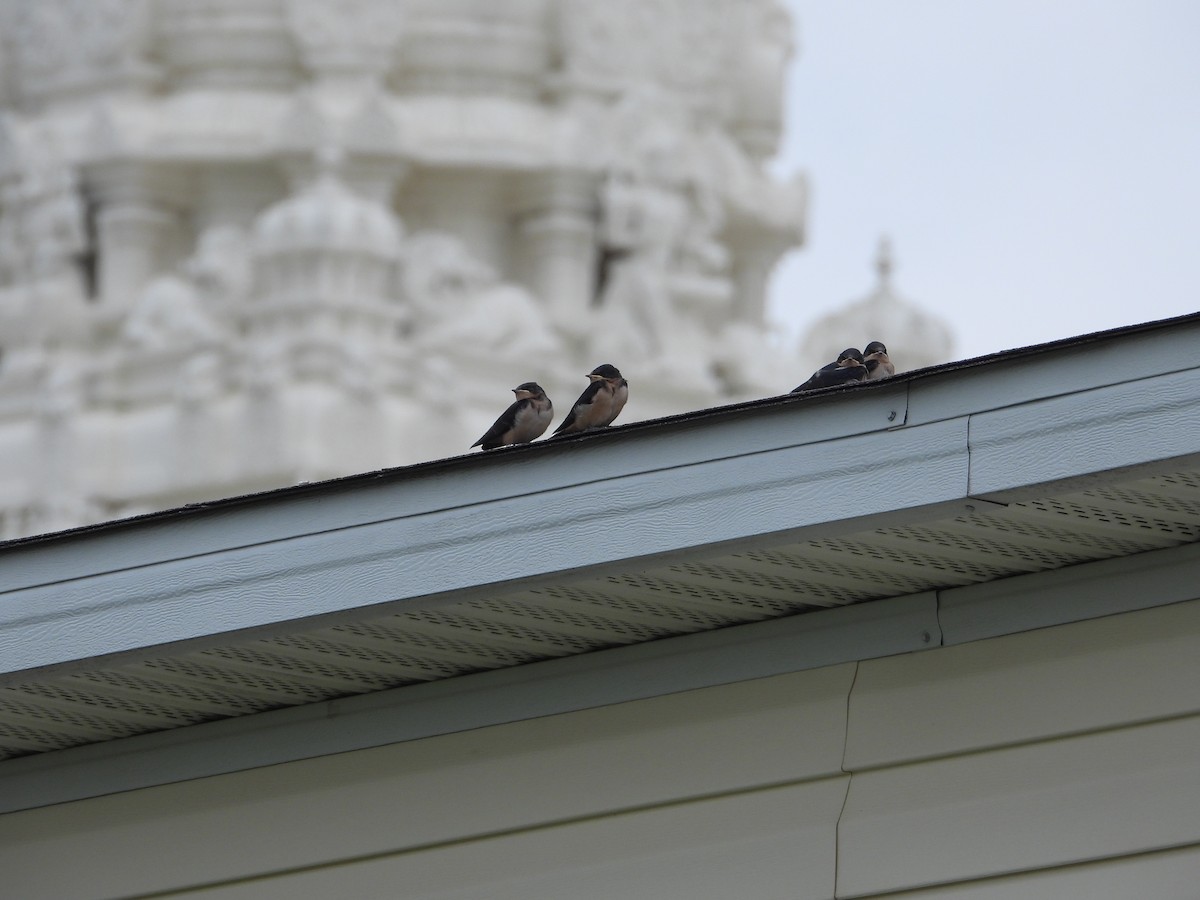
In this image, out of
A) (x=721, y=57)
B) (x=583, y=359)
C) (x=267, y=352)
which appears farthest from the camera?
(x=721, y=57)

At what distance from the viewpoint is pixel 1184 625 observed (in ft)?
21.2

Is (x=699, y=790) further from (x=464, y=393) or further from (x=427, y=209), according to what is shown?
(x=427, y=209)

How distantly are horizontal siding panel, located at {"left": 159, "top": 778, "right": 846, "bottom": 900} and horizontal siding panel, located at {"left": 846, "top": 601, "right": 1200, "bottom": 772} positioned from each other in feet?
0.62

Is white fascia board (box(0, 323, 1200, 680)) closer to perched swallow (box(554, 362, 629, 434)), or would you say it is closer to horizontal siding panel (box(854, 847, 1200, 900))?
horizontal siding panel (box(854, 847, 1200, 900))

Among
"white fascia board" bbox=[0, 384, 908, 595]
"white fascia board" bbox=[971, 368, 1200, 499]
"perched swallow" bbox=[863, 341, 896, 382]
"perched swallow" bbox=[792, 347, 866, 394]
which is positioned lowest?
"white fascia board" bbox=[971, 368, 1200, 499]

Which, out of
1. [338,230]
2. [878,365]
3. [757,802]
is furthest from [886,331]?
[757,802]

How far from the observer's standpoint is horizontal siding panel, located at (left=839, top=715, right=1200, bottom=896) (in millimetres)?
6316

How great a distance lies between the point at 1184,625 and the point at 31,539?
2.68 m

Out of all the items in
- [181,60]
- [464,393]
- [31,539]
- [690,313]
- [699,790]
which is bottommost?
[699,790]

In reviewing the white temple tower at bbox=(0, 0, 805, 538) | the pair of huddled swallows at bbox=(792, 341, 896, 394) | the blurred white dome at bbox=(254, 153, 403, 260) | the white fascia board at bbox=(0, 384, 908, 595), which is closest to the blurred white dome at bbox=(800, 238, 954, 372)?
the white temple tower at bbox=(0, 0, 805, 538)

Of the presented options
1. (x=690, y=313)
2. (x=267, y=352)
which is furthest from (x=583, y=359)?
(x=267, y=352)

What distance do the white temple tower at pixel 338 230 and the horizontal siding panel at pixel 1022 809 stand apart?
63.0 feet

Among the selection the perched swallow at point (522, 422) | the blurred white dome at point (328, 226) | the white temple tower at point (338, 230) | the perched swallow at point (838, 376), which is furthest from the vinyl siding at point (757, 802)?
the blurred white dome at point (328, 226)

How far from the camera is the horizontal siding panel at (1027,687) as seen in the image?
254 inches
